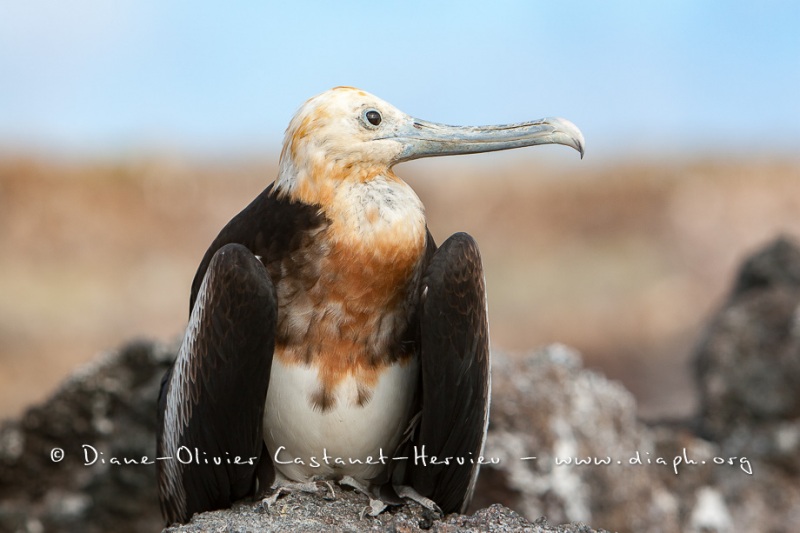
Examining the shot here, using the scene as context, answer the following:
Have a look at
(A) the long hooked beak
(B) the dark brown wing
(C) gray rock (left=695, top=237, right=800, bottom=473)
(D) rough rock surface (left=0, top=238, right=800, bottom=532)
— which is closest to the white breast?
(B) the dark brown wing

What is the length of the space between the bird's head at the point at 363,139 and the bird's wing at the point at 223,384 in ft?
1.47

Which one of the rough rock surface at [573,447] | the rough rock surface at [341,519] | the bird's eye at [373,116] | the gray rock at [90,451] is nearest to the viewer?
the rough rock surface at [341,519]

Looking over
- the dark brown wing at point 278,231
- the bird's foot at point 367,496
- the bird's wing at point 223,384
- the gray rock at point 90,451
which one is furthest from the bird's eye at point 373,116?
the gray rock at point 90,451

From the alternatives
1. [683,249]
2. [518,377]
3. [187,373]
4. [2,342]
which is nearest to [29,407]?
[187,373]

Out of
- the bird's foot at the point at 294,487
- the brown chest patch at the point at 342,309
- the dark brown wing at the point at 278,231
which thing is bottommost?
the bird's foot at the point at 294,487

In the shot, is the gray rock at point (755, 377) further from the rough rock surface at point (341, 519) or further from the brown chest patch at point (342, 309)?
the brown chest patch at point (342, 309)

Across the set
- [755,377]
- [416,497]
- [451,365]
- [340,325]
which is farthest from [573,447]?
[340,325]

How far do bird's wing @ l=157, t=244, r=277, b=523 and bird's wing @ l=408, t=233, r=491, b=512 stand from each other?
0.64 m

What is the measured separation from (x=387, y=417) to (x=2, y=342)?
13.1m

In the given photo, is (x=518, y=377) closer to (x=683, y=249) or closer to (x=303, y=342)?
(x=303, y=342)

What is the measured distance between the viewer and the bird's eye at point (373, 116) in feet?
14.6

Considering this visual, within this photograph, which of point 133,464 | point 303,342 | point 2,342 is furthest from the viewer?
point 2,342

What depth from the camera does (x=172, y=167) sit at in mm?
19641

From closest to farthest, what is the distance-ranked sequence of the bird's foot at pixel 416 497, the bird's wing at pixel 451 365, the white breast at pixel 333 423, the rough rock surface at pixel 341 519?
the rough rock surface at pixel 341 519 < the bird's wing at pixel 451 365 < the white breast at pixel 333 423 < the bird's foot at pixel 416 497
